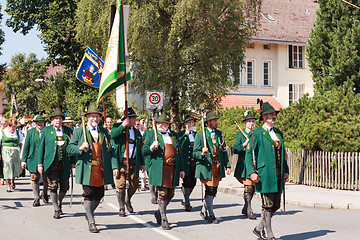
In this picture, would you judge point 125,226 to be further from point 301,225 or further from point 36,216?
point 301,225

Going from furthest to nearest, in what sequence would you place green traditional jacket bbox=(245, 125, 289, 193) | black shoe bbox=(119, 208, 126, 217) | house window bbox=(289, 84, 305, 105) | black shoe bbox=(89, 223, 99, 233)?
house window bbox=(289, 84, 305, 105) < black shoe bbox=(119, 208, 126, 217) < black shoe bbox=(89, 223, 99, 233) < green traditional jacket bbox=(245, 125, 289, 193)

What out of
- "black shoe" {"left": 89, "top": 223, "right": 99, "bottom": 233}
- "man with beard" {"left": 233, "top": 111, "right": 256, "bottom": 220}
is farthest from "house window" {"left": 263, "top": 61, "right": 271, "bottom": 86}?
"black shoe" {"left": 89, "top": 223, "right": 99, "bottom": 233}

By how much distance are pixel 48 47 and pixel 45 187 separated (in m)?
25.0

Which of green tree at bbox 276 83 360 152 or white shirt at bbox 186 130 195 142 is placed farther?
green tree at bbox 276 83 360 152

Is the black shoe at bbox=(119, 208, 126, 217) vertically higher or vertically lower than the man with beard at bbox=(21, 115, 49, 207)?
lower

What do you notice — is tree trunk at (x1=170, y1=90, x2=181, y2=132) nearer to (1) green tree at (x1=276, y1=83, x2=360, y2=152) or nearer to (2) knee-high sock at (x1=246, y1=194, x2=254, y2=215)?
(1) green tree at (x1=276, y1=83, x2=360, y2=152)

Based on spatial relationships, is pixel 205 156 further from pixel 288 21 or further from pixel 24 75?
pixel 24 75

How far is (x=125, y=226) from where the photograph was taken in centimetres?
905

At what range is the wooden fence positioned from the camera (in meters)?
14.3

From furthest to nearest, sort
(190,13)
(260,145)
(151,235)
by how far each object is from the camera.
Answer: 1. (190,13)
2. (151,235)
3. (260,145)

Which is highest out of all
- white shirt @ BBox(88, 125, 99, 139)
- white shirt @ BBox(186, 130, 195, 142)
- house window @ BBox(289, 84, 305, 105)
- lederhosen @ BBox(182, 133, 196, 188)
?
house window @ BBox(289, 84, 305, 105)

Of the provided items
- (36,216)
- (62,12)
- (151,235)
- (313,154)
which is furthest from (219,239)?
(62,12)

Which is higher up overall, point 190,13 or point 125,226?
point 190,13

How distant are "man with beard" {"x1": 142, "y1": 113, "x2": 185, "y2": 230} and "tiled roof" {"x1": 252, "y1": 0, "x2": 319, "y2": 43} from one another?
2625cm
